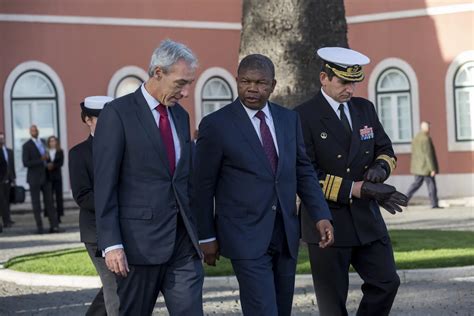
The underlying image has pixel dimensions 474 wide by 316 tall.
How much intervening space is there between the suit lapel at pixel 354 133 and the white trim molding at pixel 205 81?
24.0 m

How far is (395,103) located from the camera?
3147 cm

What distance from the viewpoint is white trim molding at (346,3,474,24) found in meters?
30.6

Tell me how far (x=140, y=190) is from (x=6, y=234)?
1629 cm

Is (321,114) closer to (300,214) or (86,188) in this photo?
(300,214)

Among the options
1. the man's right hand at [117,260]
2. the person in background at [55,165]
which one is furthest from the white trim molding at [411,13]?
the man's right hand at [117,260]

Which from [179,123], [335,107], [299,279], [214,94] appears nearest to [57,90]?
[214,94]

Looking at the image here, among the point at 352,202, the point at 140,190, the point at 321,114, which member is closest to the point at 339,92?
the point at 321,114

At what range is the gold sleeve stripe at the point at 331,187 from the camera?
7727 millimetres

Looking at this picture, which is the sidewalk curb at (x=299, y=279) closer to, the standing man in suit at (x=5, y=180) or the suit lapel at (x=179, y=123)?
the suit lapel at (x=179, y=123)

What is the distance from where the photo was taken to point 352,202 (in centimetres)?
780

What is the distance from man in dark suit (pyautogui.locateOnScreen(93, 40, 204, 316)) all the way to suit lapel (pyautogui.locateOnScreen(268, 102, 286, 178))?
73 cm

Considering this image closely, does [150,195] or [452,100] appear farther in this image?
[452,100]

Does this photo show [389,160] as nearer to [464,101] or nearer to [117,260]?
[117,260]

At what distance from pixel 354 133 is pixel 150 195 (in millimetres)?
1818
